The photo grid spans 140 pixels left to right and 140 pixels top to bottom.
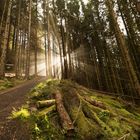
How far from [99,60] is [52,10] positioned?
10.0 metres

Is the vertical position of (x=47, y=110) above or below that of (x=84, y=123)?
above

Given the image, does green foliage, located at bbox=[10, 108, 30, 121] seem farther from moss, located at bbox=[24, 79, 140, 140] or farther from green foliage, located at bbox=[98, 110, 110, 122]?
green foliage, located at bbox=[98, 110, 110, 122]

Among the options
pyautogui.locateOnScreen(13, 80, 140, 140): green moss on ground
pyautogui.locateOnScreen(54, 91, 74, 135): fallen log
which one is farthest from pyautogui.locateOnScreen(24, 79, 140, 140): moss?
pyautogui.locateOnScreen(54, 91, 74, 135): fallen log

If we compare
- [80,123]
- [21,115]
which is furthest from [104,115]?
[21,115]

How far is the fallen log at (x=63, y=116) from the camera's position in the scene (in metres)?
5.59

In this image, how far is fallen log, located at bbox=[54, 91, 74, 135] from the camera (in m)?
5.59

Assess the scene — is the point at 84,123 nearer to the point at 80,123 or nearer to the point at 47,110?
the point at 80,123

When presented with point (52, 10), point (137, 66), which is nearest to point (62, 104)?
point (137, 66)

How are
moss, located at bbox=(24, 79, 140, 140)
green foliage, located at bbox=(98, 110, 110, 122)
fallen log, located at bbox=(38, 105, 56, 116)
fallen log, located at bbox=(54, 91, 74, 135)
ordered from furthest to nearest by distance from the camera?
green foliage, located at bbox=(98, 110, 110, 122) → fallen log, located at bbox=(38, 105, 56, 116) → moss, located at bbox=(24, 79, 140, 140) → fallen log, located at bbox=(54, 91, 74, 135)

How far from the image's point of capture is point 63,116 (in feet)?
20.0

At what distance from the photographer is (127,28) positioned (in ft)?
67.7

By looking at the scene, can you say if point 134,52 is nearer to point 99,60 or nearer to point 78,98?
point 99,60

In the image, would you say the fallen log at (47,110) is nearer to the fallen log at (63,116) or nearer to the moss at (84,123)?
the moss at (84,123)

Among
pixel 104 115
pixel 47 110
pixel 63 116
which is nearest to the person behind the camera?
pixel 63 116
